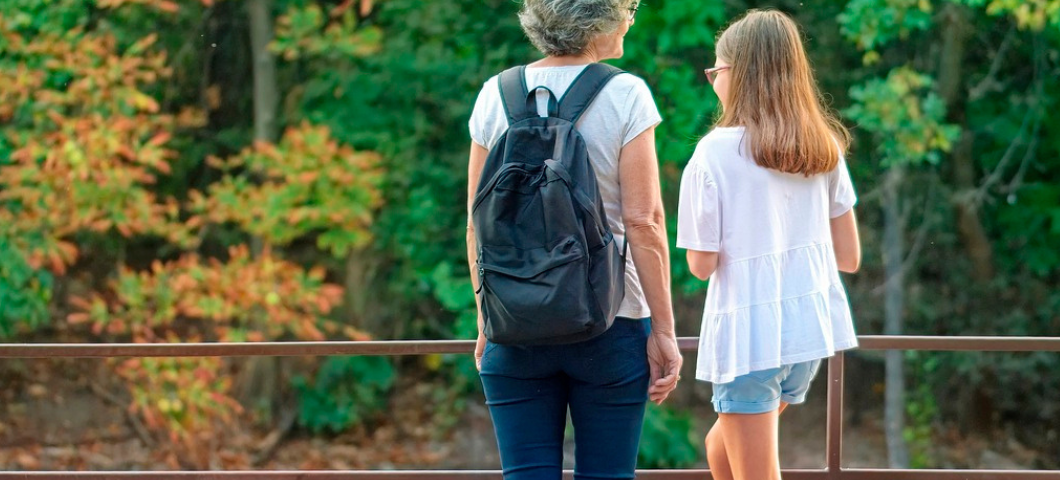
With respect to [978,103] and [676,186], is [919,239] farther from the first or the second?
[676,186]

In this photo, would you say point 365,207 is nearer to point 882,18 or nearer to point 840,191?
point 882,18

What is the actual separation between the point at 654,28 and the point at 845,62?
1.68 meters

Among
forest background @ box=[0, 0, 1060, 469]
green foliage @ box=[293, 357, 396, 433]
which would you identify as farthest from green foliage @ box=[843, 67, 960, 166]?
green foliage @ box=[293, 357, 396, 433]

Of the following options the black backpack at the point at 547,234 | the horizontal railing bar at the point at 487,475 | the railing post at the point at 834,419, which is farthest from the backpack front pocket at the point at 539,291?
the railing post at the point at 834,419

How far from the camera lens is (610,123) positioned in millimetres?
1900

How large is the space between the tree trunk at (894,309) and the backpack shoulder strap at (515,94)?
5.46 m

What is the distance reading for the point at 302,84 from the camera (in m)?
6.97

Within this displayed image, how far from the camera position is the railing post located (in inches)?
123

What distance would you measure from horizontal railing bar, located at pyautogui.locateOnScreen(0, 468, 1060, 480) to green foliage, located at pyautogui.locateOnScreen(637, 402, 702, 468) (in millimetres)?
3296

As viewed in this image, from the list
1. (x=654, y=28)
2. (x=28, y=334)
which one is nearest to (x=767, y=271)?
(x=654, y=28)

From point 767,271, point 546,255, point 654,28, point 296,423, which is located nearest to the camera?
point 546,255

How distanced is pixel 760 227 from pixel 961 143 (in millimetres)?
5514

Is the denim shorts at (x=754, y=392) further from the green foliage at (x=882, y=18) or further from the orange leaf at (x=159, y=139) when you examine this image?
the orange leaf at (x=159, y=139)

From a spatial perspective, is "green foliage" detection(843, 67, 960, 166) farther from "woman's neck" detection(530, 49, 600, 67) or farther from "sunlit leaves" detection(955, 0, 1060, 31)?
"woman's neck" detection(530, 49, 600, 67)
